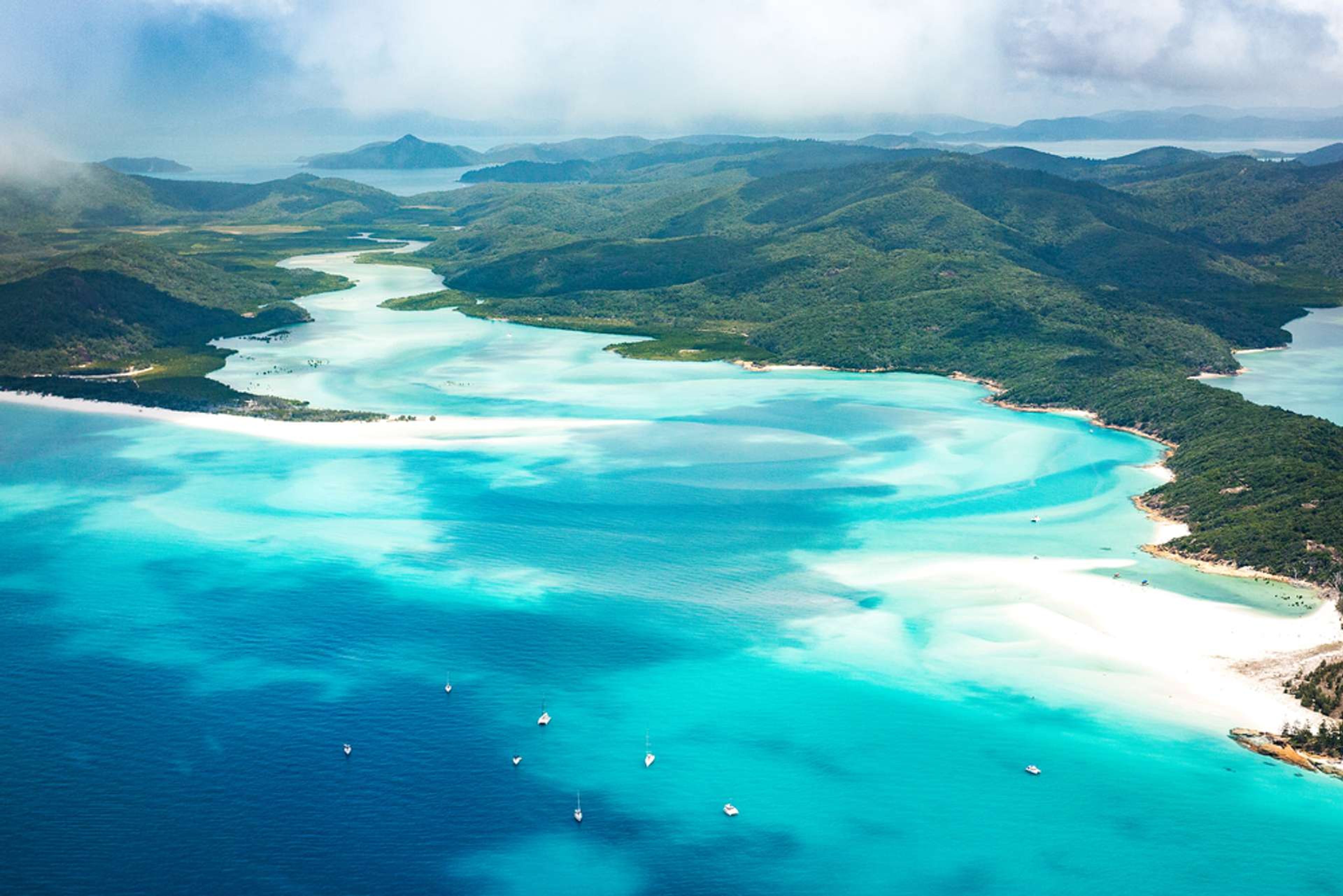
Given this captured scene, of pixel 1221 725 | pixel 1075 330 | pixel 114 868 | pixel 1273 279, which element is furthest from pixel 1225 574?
pixel 1273 279

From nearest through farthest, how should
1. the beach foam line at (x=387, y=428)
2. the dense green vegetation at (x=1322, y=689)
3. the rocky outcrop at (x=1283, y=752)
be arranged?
the rocky outcrop at (x=1283, y=752) < the dense green vegetation at (x=1322, y=689) < the beach foam line at (x=387, y=428)

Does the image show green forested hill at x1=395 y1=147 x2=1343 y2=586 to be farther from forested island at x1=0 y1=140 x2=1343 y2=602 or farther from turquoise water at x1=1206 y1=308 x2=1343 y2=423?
turquoise water at x1=1206 y1=308 x2=1343 y2=423

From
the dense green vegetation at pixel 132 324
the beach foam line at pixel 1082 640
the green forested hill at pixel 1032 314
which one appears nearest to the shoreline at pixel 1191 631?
the beach foam line at pixel 1082 640

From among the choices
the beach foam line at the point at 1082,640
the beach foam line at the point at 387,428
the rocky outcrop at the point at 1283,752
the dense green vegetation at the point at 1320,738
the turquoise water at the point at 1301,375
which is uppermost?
the turquoise water at the point at 1301,375

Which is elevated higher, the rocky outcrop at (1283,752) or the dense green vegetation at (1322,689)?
the dense green vegetation at (1322,689)

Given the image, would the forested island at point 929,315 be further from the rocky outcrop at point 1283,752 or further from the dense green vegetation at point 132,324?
the rocky outcrop at point 1283,752

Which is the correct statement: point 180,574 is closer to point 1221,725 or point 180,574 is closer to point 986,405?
point 1221,725
